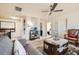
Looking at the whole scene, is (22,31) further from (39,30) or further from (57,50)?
(57,50)

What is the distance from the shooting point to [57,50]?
6.59 feet

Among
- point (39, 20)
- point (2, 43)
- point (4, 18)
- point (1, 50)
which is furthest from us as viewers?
point (39, 20)

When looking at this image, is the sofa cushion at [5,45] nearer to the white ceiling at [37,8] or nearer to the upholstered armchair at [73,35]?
the white ceiling at [37,8]

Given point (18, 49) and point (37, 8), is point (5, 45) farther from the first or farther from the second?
point (37, 8)

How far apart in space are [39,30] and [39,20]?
0.19 meters

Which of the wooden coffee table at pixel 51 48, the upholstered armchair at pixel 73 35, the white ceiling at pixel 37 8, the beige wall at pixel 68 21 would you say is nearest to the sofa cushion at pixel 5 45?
the white ceiling at pixel 37 8

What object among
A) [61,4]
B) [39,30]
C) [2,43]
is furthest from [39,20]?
[2,43]

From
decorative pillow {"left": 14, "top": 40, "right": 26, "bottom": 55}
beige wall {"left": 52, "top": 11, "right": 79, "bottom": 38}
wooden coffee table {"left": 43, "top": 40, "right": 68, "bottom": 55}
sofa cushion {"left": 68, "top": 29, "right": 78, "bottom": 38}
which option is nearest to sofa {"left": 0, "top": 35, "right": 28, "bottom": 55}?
decorative pillow {"left": 14, "top": 40, "right": 26, "bottom": 55}

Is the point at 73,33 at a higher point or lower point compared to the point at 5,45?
higher

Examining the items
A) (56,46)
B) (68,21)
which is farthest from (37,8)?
(56,46)


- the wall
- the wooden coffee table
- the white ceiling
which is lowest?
the wooden coffee table

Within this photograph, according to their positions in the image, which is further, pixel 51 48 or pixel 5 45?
pixel 51 48

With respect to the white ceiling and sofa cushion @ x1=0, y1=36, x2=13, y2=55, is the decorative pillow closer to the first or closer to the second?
sofa cushion @ x1=0, y1=36, x2=13, y2=55

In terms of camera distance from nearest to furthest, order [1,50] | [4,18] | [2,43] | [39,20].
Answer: [1,50], [2,43], [4,18], [39,20]
